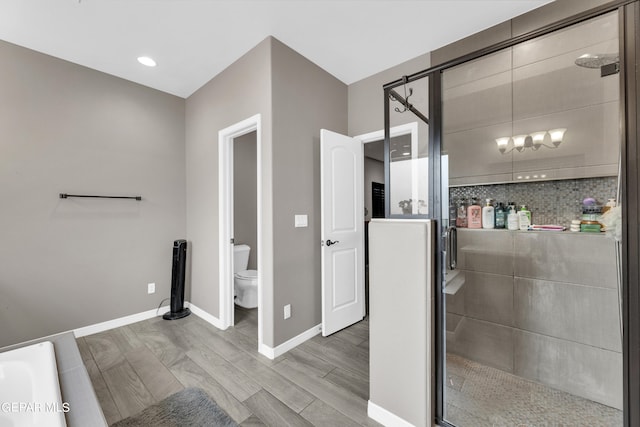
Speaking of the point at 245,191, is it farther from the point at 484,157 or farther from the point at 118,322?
the point at 484,157

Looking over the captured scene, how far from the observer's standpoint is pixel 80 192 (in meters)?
2.60

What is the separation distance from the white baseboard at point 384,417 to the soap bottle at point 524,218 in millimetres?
1548

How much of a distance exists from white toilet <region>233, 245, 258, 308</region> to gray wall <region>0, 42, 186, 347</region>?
802mm

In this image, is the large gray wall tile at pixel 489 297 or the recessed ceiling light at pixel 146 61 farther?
the recessed ceiling light at pixel 146 61

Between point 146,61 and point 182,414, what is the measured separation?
2999 millimetres

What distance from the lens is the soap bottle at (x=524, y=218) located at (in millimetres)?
1921

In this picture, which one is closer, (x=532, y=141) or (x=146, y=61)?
(x=532, y=141)

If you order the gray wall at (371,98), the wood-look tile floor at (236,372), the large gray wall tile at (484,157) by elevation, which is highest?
the gray wall at (371,98)

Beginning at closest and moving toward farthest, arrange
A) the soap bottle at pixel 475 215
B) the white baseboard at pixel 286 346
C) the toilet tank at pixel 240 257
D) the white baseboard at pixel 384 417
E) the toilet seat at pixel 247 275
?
the white baseboard at pixel 384 417 → the soap bottle at pixel 475 215 → the white baseboard at pixel 286 346 → the toilet seat at pixel 247 275 → the toilet tank at pixel 240 257

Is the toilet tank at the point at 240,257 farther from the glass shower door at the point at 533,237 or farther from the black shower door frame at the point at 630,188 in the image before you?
the black shower door frame at the point at 630,188

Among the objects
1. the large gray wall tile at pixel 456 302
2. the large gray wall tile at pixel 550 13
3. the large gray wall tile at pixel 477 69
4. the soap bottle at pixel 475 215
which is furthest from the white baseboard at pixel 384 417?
the large gray wall tile at pixel 550 13

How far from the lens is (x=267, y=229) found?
2.25m

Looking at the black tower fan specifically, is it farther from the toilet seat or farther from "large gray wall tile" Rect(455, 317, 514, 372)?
"large gray wall tile" Rect(455, 317, 514, 372)

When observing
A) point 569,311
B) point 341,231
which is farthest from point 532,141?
point 341,231
